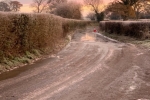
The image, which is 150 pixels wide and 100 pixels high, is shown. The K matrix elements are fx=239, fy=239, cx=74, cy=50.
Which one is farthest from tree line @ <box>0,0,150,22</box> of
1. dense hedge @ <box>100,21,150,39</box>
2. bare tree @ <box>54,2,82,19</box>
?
dense hedge @ <box>100,21,150,39</box>

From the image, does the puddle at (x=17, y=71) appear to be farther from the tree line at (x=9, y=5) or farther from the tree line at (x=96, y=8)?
the tree line at (x=9, y=5)

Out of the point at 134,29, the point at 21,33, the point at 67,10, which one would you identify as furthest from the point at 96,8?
the point at 21,33

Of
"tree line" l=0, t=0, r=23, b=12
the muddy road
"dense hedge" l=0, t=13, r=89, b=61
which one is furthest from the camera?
"tree line" l=0, t=0, r=23, b=12

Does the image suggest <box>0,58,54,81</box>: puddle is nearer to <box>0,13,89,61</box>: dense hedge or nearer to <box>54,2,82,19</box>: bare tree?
<box>0,13,89,61</box>: dense hedge

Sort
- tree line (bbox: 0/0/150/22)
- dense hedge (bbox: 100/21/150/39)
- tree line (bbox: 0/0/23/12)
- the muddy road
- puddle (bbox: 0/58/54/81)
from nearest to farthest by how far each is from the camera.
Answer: the muddy road, puddle (bbox: 0/58/54/81), dense hedge (bbox: 100/21/150/39), tree line (bbox: 0/0/150/22), tree line (bbox: 0/0/23/12)

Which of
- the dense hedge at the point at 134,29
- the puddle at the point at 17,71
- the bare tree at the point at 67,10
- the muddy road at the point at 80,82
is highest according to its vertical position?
the bare tree at the point at 67,10

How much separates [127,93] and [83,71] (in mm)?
3200

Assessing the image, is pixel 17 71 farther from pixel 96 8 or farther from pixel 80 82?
pixel 96 8

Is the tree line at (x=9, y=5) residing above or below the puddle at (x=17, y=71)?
above

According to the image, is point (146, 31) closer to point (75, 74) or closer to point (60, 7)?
point (75, 74)

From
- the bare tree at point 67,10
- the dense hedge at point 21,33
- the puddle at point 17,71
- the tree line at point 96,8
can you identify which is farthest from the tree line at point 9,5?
the puddle at point 17,71

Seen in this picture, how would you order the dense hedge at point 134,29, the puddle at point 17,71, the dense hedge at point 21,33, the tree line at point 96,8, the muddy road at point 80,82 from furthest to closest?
1. the tree line at point 96,8
2. the dense hedge at point 134,29
3. the dense hedge at point 21,33
4. the puddle at point 17,71
5. the muddy road at point 80,82

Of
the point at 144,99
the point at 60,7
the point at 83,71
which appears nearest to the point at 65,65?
the point at 83,71

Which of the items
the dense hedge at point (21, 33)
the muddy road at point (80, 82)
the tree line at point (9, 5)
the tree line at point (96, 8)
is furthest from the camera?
the tree line at point (9, 5)
